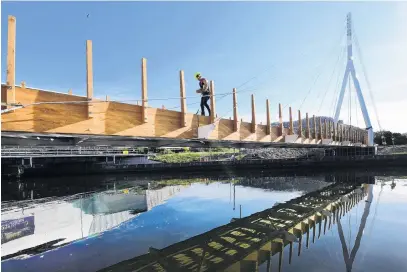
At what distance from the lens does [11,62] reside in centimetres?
600

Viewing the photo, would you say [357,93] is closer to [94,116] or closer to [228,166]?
[228,166]

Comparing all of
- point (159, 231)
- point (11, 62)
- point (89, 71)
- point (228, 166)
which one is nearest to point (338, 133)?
point (228, 166)

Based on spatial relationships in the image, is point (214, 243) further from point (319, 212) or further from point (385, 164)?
point (385, 164)

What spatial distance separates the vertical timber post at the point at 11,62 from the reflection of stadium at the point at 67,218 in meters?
6.68

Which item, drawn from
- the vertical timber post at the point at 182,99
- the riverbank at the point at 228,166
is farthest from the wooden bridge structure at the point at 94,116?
the riverbank at the point at 228,166

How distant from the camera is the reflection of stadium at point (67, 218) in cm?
1162

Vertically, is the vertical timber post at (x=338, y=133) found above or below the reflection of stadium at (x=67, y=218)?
above

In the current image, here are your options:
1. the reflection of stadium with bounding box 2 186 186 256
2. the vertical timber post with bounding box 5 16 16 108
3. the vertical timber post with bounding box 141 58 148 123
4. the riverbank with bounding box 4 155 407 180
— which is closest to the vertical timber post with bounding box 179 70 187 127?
the vertical timber post with bounding box 141 58 148 123

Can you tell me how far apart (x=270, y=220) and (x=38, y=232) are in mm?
9977

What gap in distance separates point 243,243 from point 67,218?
10453 millimetres

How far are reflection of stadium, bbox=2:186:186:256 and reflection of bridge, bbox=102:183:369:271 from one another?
14.6ft

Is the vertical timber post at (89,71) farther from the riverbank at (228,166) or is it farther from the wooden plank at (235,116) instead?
the riverbank at (228,166)

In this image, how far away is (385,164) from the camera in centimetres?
3859

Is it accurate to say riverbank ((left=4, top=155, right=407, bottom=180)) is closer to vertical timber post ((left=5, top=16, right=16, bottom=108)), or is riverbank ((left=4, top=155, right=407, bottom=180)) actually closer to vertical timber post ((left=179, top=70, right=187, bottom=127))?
vertical timber post ((left=179, top=70, right=187, bottom=127))
